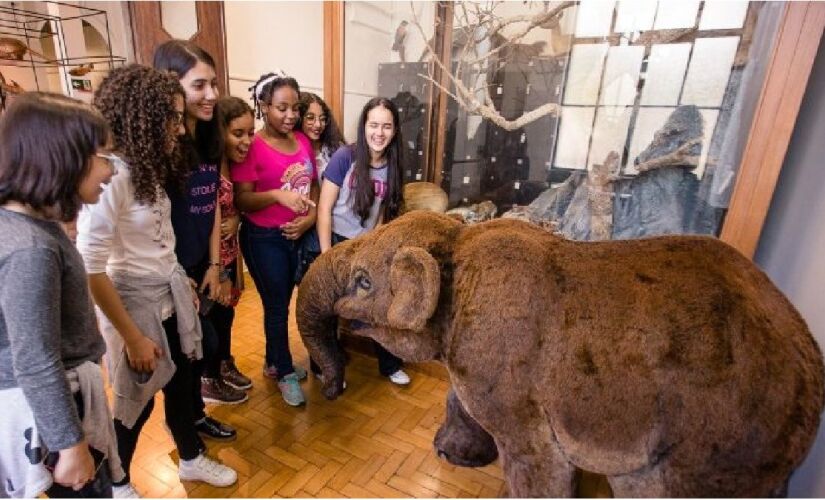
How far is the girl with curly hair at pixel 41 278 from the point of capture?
0.97m

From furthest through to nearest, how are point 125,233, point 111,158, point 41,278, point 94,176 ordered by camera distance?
point 125,233, point 111,158, point 94,176, point 41,278

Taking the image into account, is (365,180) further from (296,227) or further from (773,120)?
(773,120)

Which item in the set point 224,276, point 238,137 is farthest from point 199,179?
point 224,276

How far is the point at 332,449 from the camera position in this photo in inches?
83.4

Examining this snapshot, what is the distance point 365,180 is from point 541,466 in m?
1.51

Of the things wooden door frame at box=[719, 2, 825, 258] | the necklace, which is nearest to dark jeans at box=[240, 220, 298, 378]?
the necklace

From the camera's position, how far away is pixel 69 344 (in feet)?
3.79

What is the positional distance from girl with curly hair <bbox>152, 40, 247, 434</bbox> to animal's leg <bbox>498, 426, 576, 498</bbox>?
4.53 feet

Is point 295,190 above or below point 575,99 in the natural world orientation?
below

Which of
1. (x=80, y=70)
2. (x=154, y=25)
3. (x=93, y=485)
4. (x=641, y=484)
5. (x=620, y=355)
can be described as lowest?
(x=93, y=485)

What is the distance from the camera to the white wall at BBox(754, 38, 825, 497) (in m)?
1.61

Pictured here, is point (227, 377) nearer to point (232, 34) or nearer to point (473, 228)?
point (473, 228)

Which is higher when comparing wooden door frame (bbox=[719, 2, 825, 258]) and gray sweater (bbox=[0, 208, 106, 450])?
wooden door frame (bbox=[719, 2, 825, 258])

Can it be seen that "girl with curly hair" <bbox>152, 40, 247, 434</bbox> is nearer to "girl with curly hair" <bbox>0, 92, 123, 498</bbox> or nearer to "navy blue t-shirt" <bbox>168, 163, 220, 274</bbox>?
"navy blue t-shirt" <bbox>168, 163, 220, 274</bbox>
